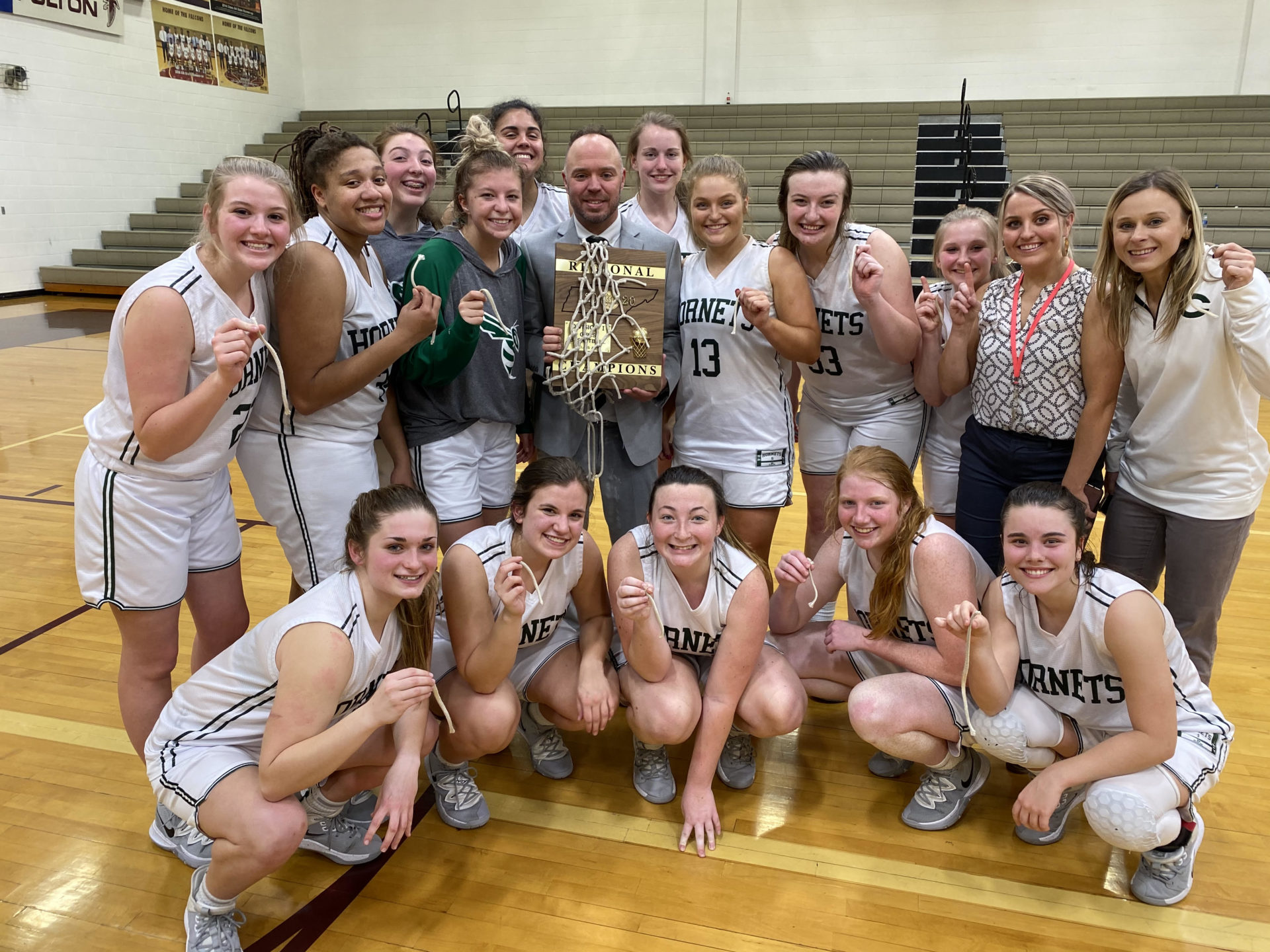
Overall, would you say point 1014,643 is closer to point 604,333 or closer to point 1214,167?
point 604,333

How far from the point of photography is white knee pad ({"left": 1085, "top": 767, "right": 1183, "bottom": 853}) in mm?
2031

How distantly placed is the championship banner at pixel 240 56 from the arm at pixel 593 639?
14.0m

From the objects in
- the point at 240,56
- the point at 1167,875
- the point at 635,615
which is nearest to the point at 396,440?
the point at 635,615

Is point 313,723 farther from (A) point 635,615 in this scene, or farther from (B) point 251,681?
(A) point 635,615

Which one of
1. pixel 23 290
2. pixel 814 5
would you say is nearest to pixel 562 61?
pixel 814 5

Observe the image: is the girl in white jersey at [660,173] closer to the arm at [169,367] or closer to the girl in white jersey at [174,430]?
the girl in white jersey at [174,430]

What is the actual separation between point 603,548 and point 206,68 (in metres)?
12.6

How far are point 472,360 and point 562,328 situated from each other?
0.94 ft

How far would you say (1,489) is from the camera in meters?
5.00

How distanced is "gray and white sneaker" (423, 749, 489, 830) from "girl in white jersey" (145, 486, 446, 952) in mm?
201

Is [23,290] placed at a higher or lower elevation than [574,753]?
higher

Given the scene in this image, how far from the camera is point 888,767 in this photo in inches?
103

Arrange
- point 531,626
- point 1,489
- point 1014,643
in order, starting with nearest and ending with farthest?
point 1014,643
point 531,626
point 1,489

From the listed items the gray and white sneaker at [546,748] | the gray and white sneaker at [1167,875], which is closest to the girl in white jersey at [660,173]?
the gray and white sneaker at [546,748]
